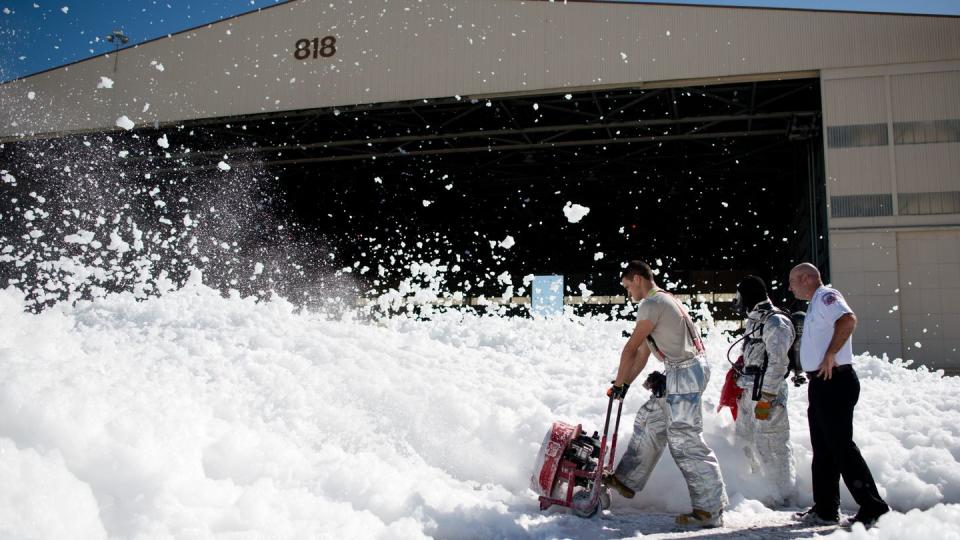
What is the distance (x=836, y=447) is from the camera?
4207 mm

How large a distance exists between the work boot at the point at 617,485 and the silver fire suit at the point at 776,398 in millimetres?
1119

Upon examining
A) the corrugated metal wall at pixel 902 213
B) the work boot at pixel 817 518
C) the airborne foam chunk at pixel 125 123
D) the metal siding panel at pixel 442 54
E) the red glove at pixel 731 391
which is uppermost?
the metal siding panel at pixel 442 54

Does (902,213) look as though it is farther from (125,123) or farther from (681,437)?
(125,123)

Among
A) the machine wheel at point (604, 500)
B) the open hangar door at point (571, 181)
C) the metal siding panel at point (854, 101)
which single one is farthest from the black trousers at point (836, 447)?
the open hangar door at point (571, 181)

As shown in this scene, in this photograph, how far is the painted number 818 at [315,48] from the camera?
16.6 meters

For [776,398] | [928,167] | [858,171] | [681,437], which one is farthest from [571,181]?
[681,437]

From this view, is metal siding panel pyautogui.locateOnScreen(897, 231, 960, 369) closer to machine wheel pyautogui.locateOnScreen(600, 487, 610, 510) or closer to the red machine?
machine wheel pyautogui.locateOnScreen(600, 487, 610, 510)

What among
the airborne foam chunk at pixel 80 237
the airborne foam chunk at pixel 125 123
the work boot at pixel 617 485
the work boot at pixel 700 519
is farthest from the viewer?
the airborne foam chunk at pixel 80 237

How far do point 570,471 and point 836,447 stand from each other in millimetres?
1605

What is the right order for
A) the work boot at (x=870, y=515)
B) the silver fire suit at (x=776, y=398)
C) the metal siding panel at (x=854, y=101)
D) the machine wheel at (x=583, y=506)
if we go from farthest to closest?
the metal siding panel at (x=854, y=101), the silver fire suit at (x=776, y=398), the machine wheel at (x=583, y=506), the work boot at (x=870, y=515)

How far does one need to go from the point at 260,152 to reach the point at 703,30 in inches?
504

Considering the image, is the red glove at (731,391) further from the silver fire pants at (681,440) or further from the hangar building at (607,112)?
the hangar building at (607,112)

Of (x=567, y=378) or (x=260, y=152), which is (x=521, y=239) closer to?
(x=260, y=152)

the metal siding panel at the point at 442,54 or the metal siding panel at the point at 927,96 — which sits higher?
the metal siding panel at the point at 442,54
